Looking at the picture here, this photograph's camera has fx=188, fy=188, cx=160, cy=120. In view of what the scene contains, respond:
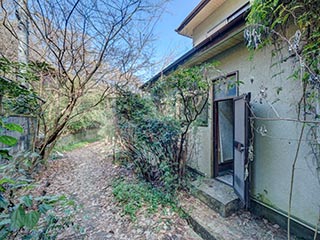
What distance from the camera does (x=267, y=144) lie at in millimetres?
3545

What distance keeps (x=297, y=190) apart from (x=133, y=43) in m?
6.15

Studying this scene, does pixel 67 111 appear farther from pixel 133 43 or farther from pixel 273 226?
pixel 273 226

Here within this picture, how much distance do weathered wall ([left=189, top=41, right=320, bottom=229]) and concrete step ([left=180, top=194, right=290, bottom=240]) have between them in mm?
398

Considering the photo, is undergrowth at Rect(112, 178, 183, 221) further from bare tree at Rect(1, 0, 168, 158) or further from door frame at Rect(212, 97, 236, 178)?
bare tree at Rect(1, 0, 168, 158)

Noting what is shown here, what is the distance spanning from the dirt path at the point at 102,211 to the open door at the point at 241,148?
125 cm

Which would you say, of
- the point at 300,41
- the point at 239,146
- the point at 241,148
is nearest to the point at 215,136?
the point at 239,146

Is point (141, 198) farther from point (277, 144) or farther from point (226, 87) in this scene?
point (226, 87)

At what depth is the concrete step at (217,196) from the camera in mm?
3713

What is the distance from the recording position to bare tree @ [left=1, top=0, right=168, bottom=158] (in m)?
4.77

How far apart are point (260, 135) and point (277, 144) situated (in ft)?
1.21

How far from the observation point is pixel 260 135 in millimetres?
3678

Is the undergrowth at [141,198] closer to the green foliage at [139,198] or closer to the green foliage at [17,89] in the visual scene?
the green foliage at [139,198]

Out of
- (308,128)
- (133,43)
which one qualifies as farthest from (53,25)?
(308,128)

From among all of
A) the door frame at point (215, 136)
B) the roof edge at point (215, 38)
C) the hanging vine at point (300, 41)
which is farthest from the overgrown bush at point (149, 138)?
the hanging vine at point (300, 41)
